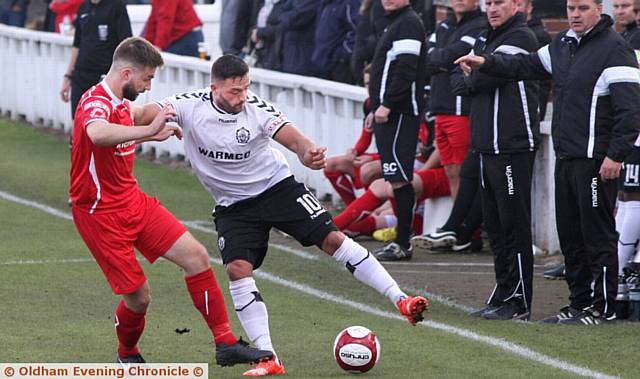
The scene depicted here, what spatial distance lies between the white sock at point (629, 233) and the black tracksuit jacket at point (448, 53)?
1.97 meters

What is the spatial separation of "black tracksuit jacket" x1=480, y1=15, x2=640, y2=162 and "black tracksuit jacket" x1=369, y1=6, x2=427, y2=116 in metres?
2.66

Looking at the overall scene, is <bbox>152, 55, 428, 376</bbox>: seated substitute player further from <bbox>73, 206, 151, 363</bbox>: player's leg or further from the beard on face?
<bbox>73, 206, 151, 363</bbox>: player's leg

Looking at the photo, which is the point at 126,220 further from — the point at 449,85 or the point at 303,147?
the point at 449,85

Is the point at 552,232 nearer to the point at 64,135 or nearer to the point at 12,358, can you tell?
the point at 12,358

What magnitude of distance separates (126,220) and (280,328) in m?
1.86

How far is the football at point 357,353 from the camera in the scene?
819 cm

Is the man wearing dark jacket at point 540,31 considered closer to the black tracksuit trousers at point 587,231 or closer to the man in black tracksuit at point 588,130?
the man in black tracksuit at point 588,130

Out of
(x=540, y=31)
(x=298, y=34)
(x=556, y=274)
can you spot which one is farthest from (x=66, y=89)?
(x=556, y=274)

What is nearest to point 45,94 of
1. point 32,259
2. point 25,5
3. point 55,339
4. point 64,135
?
point 64,135

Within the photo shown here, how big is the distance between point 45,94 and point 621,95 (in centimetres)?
1393

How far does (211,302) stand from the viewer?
8.24 meters

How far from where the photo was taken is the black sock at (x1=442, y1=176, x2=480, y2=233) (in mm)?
12742

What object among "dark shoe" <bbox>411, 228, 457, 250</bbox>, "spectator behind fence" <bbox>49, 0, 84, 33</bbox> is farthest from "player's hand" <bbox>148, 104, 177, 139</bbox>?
"spectator behind fence" <bbox>49, 0, 84, 33</bbox>

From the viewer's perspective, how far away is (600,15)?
9.60 metres
